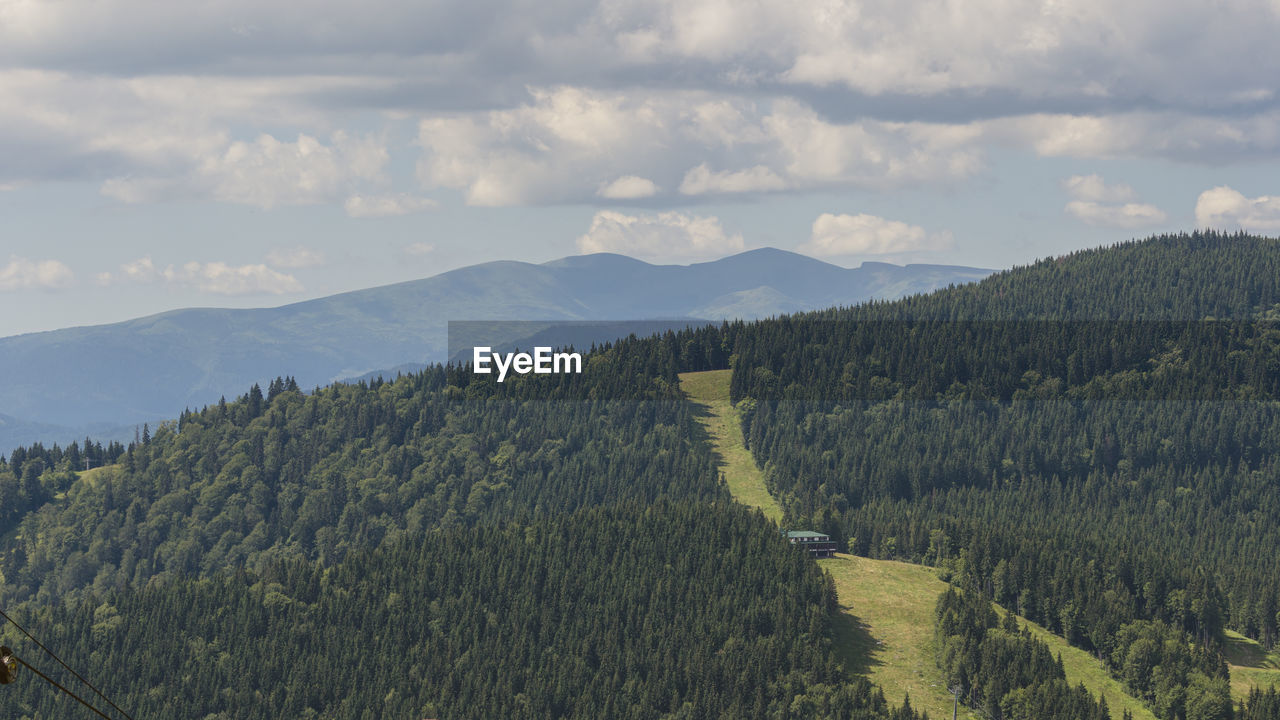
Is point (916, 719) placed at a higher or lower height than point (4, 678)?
lower

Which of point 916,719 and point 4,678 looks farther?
point 916,719
